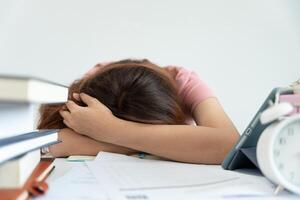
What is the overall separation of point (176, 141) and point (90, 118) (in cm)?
17

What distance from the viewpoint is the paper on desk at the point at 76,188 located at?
1.17ft

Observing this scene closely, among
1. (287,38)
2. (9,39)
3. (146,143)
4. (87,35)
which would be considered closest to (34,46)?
(9,39)

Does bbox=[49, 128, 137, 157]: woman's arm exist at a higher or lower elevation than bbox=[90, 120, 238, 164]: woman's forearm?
lower

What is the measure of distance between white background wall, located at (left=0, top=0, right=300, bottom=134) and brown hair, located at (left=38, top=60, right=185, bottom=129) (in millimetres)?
619

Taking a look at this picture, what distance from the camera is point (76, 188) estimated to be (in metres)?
0.39

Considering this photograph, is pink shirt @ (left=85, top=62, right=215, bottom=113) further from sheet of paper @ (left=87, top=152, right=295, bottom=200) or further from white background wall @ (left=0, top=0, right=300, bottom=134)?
white background wall @ (left=0, top=0, right=300, bottom=134)

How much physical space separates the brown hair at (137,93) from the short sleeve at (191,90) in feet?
0.40

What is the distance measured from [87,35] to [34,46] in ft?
0.66

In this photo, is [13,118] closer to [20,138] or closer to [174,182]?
[20,138]

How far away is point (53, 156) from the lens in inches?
27.9

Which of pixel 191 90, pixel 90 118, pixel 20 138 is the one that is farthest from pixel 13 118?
pixel 191 90

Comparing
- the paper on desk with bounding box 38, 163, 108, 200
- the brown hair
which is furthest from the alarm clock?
the brown hair

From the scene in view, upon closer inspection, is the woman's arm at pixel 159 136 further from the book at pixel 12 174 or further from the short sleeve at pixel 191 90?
the book at pixel 12 174

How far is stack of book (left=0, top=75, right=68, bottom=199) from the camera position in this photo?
1.00 ft
